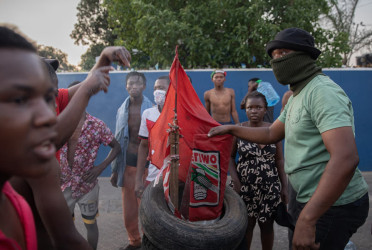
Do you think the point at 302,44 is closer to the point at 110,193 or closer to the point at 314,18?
the point at 110,193

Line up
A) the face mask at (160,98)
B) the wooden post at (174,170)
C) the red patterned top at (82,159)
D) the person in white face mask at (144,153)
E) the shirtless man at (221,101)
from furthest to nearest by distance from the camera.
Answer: the shirtless man at (221,101)
the face mask at (160,98)
the person in white face mask at (144,153)
the red patterned top at (82,159)
the wooden post at (174,170)

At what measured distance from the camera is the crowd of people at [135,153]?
80cm

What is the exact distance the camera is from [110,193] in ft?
19.8

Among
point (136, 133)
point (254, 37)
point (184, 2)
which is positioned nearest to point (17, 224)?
point (136, 133)

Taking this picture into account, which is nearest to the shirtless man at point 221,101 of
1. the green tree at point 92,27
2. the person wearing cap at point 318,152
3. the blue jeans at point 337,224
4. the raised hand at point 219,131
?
the raised hand at point 219,131

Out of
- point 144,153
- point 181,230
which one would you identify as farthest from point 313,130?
point 144,153

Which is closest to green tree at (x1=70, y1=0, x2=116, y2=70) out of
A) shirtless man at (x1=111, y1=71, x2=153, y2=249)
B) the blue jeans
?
shirtless man at (x1=111, y1=71, x2=153, y2=249)

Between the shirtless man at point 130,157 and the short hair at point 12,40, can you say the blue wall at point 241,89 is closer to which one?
the shirtless man at point 130,157

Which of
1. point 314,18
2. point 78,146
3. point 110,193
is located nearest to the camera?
point 78,146

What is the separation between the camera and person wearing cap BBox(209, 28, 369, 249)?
1698 millimetres

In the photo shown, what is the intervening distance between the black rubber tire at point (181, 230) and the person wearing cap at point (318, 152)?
1.90ft

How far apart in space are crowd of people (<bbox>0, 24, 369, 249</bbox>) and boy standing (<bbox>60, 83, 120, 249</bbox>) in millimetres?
11

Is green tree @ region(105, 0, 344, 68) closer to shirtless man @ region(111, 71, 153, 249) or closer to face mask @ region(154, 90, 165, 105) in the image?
shirtless man @ region(111, 71, 153, 249)

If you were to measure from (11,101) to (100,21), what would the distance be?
21.3 meters
